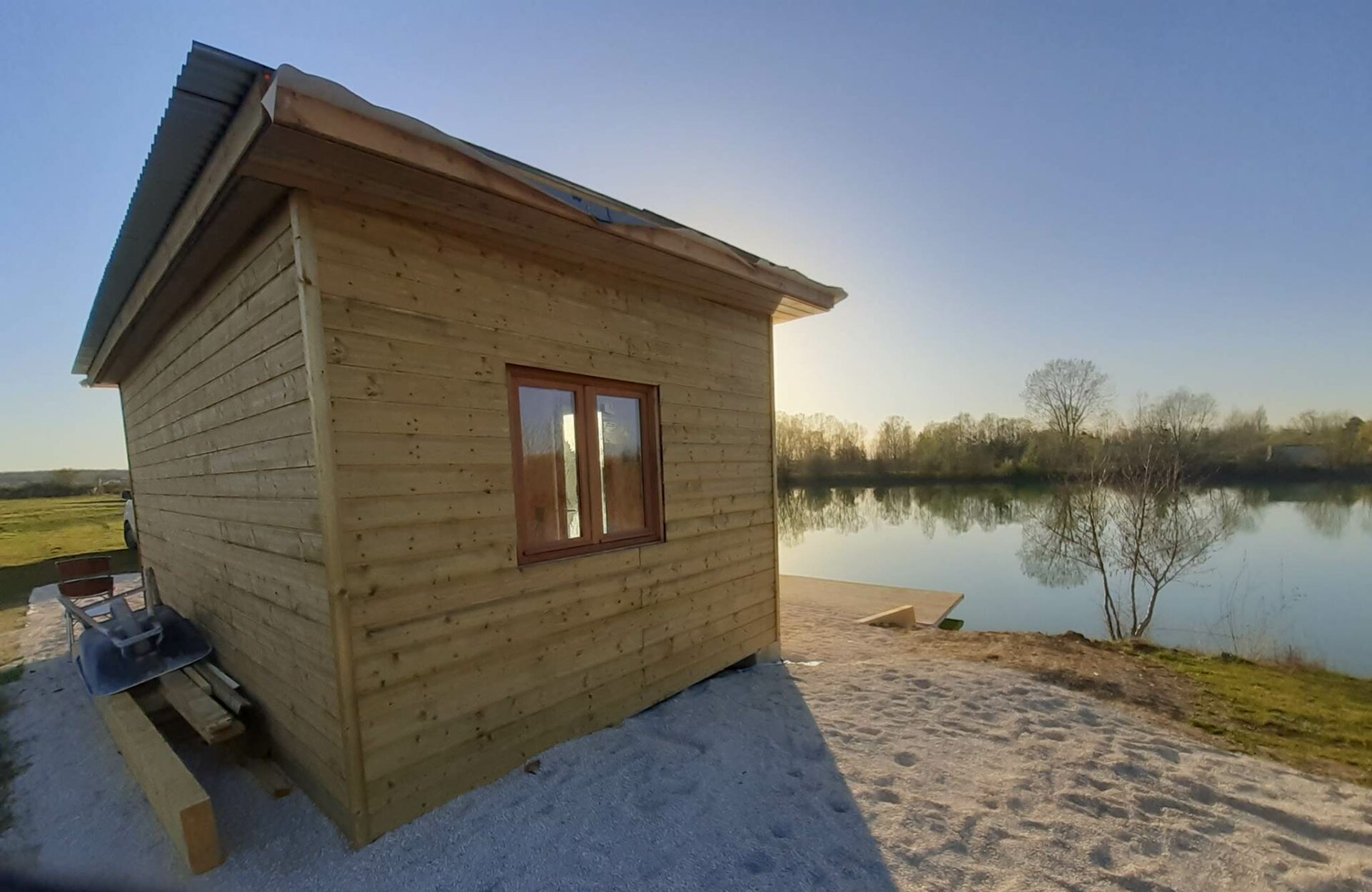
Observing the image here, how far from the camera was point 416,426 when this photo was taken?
7.67 feet

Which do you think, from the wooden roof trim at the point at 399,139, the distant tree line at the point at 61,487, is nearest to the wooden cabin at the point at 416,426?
the wooden roof trim at the point at 399,139

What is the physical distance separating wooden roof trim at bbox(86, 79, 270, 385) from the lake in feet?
32.0

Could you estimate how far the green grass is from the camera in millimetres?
3021

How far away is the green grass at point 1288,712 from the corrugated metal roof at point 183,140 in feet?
18.5

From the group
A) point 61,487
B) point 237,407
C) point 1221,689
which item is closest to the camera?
point 237,407

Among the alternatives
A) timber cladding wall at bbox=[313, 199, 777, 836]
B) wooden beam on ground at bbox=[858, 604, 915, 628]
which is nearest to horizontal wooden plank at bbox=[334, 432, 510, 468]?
timber cladding wall at bbox=[313, 199, 777, 836]

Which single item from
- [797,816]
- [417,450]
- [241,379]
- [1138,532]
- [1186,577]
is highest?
[241,379]

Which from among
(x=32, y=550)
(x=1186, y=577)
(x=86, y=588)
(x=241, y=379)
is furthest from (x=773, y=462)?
(x=32, y=550)

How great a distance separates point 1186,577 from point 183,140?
15.6m

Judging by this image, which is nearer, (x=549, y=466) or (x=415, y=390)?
(x=415, y=390)

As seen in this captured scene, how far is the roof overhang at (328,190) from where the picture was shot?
1713 mm

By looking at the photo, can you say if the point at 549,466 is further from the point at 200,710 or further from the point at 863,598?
the point at 863,598

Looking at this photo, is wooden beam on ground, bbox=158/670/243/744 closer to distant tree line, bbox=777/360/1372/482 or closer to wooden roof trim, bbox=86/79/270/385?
wooden roof trim, bbox=86/79/270/385

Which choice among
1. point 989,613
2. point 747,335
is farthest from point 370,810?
point 989,613
